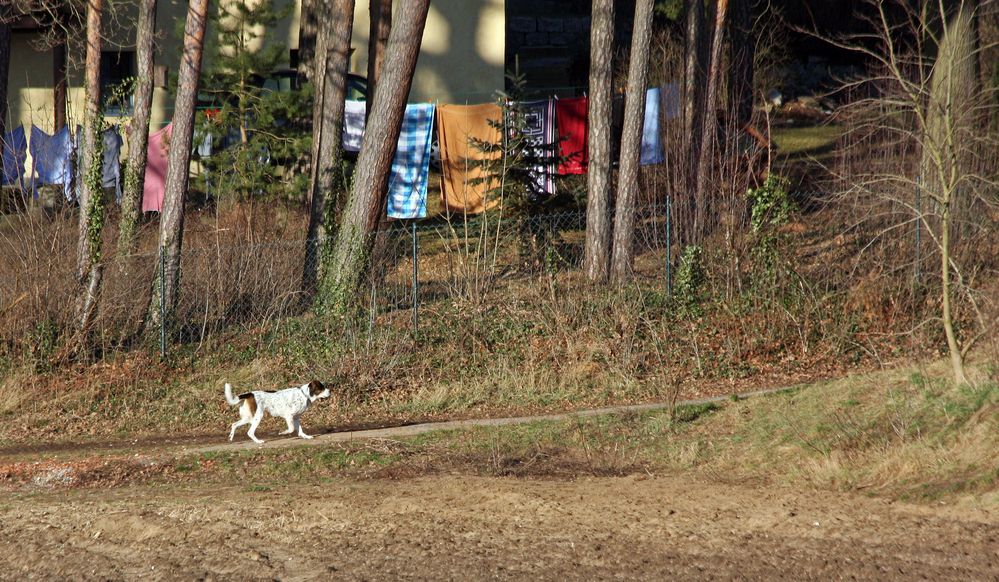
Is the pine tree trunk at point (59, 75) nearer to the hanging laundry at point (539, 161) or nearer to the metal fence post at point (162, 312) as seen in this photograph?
the metal fence post at point (162, 312)

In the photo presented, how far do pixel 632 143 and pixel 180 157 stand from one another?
652cm

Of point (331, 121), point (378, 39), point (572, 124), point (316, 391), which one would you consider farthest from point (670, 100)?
point (316, 391)

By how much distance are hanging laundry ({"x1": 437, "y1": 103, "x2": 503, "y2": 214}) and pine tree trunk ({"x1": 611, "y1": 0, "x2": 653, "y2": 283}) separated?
10.9ft

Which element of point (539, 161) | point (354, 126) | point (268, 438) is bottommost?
point (268, 438)

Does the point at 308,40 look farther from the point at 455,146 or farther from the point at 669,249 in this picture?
the point at 669,249

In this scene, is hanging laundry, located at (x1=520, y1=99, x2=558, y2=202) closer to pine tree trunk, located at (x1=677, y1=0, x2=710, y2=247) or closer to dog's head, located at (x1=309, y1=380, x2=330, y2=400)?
pine tree trunk, located at (x1=677, y1=0, x2=710, y2=247)

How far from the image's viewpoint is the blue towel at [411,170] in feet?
63.2

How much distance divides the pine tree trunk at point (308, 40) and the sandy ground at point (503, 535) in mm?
13885

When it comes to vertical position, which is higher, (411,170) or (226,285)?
(411,170)

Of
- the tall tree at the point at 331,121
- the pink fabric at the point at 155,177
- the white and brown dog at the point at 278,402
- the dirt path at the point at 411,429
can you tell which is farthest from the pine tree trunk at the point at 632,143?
the pink fabric at the point at 155,177

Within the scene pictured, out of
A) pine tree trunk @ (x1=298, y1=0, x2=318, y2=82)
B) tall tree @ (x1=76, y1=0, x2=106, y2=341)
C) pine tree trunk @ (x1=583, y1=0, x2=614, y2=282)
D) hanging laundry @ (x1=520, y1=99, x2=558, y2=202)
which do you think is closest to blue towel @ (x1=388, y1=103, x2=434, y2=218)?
hanging laundry @ (x1=520, y1=99, x2=558, y2=202)

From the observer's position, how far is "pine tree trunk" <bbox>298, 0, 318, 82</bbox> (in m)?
21.3

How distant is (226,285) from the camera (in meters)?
14.5

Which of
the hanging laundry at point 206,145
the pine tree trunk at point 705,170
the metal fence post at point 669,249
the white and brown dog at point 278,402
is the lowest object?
the white and brown dog at point 278,402
